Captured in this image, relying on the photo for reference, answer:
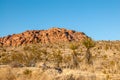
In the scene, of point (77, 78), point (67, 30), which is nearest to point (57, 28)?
point (67, 30)

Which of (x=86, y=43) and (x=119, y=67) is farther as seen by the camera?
(x=86, y=43)

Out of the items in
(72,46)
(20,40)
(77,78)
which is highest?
(20,40)

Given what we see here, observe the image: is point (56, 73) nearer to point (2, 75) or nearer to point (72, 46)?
point (2, 75)

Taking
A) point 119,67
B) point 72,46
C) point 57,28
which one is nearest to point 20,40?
point 57,28

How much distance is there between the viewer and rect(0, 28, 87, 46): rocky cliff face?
102 m

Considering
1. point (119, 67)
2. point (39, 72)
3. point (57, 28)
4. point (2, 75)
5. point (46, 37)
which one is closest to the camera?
point (2, 75)

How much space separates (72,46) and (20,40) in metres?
71.9

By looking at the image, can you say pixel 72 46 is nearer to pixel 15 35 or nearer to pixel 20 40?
pixel 20 40

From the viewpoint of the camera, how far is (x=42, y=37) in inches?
4090

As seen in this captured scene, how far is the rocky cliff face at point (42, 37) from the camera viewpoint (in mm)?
102312

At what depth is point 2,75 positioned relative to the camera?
9711mm

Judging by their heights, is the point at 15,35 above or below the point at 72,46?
above

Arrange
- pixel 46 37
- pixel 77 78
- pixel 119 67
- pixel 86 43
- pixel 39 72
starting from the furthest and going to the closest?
pixel 46 37 → pixel 86 43 → pixel 119 67 → pixel 77 78 → pixel 39 72

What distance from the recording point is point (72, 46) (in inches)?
1319
